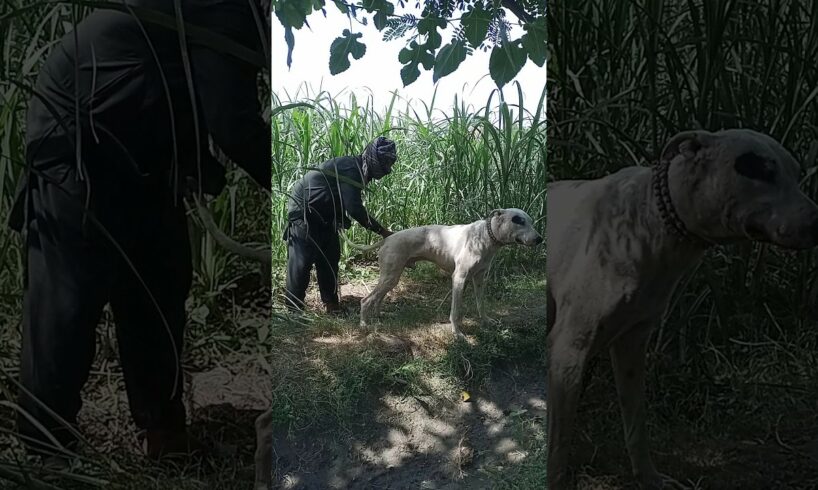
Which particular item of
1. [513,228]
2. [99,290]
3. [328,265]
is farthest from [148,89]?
[513,228]

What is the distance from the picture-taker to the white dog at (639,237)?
53.4 inches

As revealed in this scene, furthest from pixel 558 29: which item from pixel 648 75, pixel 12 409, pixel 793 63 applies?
pixel 12 409

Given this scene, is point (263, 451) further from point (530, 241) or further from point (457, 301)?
point (530, 241)

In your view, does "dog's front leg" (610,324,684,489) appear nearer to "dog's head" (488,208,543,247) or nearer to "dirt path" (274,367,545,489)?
"dirt path" (274,367,545,489)

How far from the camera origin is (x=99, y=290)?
58.2 inches

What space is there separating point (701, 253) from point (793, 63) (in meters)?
0.55

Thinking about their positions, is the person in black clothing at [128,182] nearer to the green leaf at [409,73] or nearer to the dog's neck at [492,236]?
the green leaf at [409,73]

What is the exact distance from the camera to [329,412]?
161 cm

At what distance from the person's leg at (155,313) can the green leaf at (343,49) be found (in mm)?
572

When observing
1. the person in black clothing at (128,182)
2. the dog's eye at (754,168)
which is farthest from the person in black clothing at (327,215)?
the dog's eye at (754,168)

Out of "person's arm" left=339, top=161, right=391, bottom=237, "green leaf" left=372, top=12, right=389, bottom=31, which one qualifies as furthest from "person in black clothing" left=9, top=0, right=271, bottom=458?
"green leaf" left=372, top=12, right=389, bottom=31

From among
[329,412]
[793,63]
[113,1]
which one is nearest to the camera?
[113,1]

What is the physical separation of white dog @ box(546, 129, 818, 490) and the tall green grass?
6.9 inches

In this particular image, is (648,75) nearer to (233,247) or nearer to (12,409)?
(233,247)
